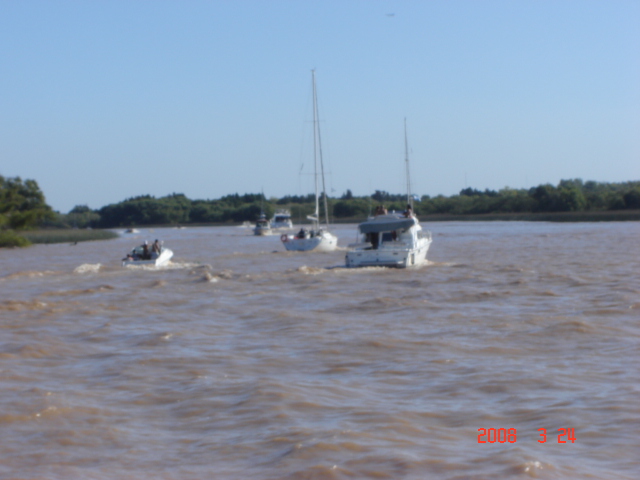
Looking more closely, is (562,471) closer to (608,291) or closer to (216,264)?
(608,291)

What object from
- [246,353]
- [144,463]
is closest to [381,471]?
[144,463]

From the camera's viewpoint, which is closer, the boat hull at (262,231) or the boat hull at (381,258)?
the boat hull at (381,258)

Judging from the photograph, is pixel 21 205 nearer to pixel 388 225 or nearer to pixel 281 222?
pixel 281 222

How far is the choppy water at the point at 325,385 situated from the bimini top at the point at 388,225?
24.7 ft

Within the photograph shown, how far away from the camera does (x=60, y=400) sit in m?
9.33

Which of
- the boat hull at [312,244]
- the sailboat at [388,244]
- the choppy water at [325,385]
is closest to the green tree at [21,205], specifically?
the boat hull at [312,244]

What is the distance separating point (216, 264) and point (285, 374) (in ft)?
82.6

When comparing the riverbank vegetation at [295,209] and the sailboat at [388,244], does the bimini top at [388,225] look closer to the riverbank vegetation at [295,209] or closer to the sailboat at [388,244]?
the sailboat at [388,244]

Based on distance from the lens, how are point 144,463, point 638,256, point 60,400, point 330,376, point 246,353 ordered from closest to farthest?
point 144,463, point 60,400, point 330,376, point 246,353, point 638,256

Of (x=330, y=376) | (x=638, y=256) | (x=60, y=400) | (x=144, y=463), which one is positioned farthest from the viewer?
(x=638, y=256)
